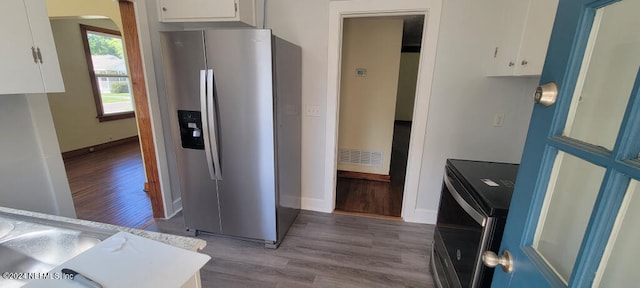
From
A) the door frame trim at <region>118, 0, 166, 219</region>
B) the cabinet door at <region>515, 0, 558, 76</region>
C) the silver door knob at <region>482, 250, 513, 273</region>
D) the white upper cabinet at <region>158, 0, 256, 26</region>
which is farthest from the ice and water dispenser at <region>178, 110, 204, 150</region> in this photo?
the cabinet door at <region>515, 0, 558, 76</region>

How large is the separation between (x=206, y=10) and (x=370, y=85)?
220 centimetres

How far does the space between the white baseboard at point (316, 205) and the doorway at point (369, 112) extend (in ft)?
0.68

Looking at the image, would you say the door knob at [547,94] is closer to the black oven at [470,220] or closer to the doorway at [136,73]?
the black oven at [470,220]

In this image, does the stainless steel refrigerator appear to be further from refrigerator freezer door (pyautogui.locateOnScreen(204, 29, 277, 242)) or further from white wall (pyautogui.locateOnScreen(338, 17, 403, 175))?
white wall (pyautogui.locateOnScreen(338, 17, 403, 175))

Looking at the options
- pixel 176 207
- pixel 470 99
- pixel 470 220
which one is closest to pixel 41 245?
pixel 470 220

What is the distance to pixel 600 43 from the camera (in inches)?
21.3

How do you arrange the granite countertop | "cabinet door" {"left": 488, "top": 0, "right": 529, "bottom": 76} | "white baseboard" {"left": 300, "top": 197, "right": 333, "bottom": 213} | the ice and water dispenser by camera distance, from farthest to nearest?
"white baseboard" {"left": 300, "top": 197, "right": 333, "bottom": 213} → the ice and water dispenser → "cabinet door" {"left": 488, "top": 0, "right": 529, "bottom": 76} → the granite countertop

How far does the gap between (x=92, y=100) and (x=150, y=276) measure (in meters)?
5.81

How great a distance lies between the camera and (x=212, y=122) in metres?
1.89

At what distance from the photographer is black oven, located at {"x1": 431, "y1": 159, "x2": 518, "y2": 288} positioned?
3.56 feet

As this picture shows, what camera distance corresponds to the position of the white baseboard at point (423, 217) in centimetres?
257

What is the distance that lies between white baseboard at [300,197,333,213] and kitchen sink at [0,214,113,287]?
201 centimetres

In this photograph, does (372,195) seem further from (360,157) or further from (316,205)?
(316,205)

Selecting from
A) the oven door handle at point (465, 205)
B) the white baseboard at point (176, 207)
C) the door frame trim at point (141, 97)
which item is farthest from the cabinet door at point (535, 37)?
the white baseboard at point (176, 207)
